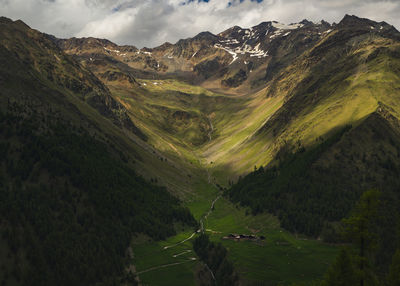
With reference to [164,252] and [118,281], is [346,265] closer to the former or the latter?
[118,281]

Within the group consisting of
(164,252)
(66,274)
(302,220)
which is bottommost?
A: (302,220)

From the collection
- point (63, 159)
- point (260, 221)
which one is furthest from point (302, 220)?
point (63, 159)

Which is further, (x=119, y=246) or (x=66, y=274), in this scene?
(x=119, y=246)

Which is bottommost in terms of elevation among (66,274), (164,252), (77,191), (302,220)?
(302,220)

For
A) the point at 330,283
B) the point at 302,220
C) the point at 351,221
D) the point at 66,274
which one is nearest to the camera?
the point at 351,221

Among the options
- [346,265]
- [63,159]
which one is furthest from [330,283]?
[63,159]

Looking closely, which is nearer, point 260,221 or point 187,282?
point 187,282

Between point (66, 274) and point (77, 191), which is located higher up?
point (77, 191)

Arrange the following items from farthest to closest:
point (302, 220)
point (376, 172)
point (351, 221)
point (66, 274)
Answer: point (376, 172) → point (302, 220) → point (66, 274) → point (351, 221)

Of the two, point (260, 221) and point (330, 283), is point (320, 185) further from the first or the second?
point (330, 283)
